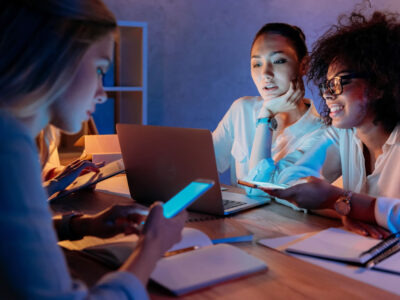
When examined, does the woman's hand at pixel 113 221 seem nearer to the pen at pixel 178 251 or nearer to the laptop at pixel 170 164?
the pen at pixel 178 251

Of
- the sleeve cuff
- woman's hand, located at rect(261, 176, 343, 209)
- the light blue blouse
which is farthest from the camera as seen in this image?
the sleeve cuff

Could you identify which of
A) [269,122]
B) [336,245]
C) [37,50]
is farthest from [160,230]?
[269,122]

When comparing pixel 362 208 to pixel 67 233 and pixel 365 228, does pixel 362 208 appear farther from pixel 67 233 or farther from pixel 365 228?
pixel 67 233

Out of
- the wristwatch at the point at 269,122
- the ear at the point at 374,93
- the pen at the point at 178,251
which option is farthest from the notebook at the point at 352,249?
the wristwatch at the point at 269,122

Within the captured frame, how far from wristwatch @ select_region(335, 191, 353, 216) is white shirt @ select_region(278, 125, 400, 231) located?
80 millimetres

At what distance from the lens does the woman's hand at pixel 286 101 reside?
2221 mm

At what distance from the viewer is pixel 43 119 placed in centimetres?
75

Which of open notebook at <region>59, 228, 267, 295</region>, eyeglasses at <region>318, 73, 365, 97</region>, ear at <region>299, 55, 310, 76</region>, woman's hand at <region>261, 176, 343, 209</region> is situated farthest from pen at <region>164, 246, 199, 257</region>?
ear at <region>299, 55, 310, 76</region>

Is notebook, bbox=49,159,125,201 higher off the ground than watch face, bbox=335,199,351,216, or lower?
lower

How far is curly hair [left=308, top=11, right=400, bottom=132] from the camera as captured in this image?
1.68 meters

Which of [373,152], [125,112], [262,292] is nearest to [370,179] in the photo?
[373,152]

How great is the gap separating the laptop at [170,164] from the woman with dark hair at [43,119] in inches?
20.0

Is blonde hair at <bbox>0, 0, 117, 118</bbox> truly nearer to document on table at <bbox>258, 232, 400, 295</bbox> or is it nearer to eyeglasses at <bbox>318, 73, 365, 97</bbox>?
document on table at <bbox>258, 232, 400, 295</bbox>

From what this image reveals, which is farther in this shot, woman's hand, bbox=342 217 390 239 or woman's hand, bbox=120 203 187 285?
woman's hand, bbox=342 217 390 239
